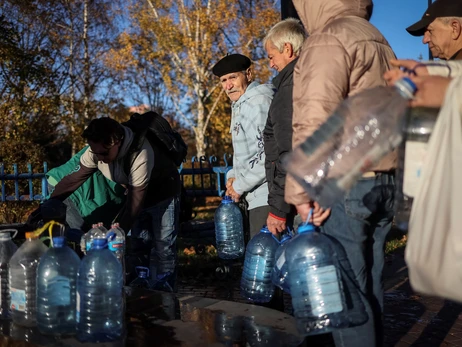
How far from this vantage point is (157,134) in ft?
16.4

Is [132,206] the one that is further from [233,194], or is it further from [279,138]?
[279,138]

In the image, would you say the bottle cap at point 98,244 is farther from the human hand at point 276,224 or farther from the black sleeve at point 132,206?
the black sleeve at point 132,206

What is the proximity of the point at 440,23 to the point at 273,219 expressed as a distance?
5.96 feet

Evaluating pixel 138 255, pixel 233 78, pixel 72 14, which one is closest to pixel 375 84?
pixel 233 78

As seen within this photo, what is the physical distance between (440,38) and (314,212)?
6.62ft

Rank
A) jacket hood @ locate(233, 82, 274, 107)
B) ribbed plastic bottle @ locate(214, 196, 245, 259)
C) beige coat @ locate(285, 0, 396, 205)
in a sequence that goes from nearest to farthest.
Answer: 1. beige coat @ locate(285, 0, 396, 205)
2. jacket hood @ locate(233, 82, 274, 107)
3. ribbed plastic bottle @ locate(214, 196, 245, 259)

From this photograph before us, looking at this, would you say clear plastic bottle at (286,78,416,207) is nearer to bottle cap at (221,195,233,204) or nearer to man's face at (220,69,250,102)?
bottle cap at (221,195,233,204)

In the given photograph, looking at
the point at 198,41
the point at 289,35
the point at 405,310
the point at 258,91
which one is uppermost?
the point at 198,41

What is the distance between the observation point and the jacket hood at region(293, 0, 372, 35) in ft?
9.71

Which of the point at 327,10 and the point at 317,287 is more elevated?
the point at 327,10

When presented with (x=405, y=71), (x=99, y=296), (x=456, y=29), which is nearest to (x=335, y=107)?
(x=405, y=71)

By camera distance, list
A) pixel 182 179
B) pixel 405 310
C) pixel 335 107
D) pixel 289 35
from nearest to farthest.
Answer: pixel 335 107, pixel 289 35, pixel 405 310, pixel 182 179

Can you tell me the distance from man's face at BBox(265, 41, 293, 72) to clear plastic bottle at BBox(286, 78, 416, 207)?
1899 millimetres

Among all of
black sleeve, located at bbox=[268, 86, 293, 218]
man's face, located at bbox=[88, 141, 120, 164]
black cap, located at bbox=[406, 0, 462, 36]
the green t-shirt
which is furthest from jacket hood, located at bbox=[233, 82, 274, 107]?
the green t-shirt
